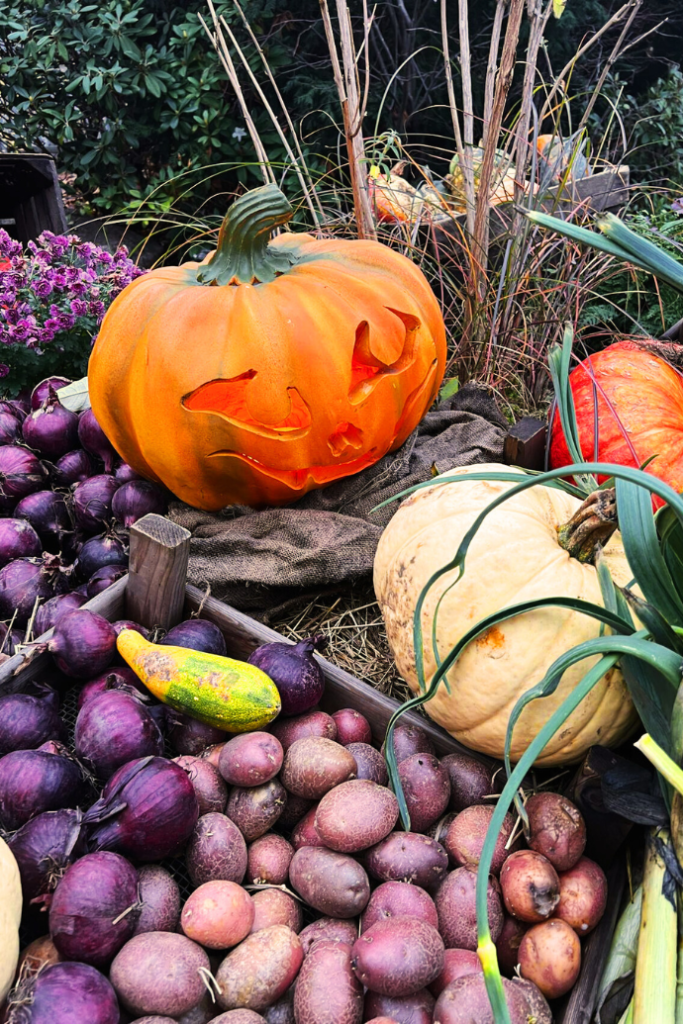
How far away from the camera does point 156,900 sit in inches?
46.4

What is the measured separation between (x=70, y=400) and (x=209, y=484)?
786 millimetres

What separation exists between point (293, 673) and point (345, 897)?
427 mm

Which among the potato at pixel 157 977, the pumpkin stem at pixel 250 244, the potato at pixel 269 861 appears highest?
the pumpkin stem at pixel 250 244

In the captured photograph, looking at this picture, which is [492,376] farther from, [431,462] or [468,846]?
[468,846]

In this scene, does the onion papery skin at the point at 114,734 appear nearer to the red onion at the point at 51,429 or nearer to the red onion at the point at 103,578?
the red onion at the point at 103,578

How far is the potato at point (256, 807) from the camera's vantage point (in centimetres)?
134

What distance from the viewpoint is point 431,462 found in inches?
91.7

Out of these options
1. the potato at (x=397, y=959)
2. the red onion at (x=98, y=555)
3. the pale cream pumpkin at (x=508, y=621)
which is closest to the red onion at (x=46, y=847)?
the potato at (x=397, y=959)

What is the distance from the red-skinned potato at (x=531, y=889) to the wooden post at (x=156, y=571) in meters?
0.89

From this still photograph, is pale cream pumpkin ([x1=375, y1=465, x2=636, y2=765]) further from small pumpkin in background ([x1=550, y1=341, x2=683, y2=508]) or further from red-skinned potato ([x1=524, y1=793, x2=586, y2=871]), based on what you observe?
small pumpkin in background ([x1=550, y1=341, x2=683, y2=508])

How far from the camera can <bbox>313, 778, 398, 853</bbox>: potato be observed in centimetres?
126

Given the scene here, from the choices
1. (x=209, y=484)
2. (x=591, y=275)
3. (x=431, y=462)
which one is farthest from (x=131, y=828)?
(x=591, y=275)

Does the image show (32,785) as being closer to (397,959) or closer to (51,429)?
(397,959)

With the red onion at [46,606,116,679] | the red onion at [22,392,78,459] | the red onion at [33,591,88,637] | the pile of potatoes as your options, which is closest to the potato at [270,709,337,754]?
the pile of potatoes
